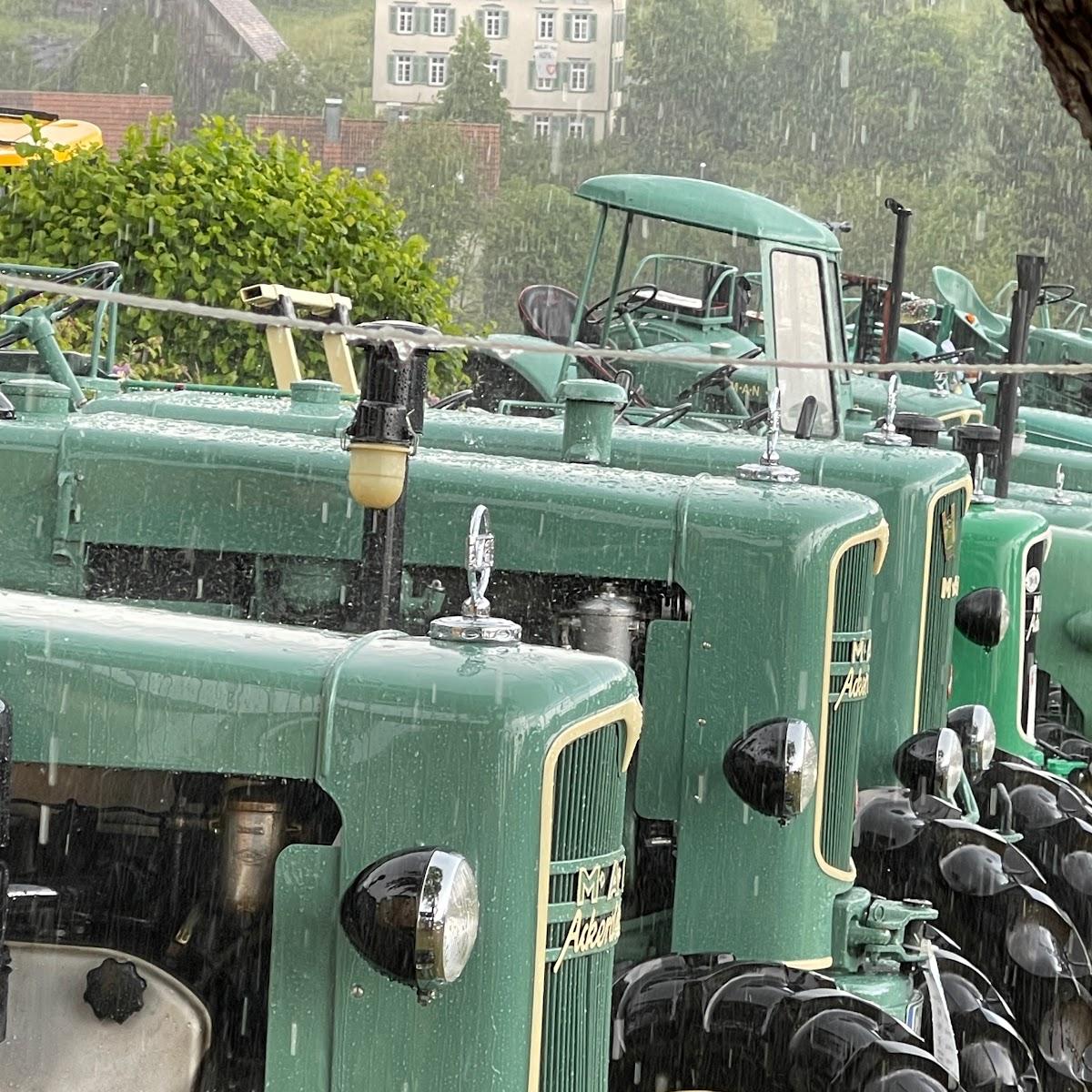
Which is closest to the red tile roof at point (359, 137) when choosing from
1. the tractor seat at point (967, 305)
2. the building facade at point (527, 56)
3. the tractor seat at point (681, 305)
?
the building facade at point (527, 56)

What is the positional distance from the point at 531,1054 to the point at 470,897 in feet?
1.02

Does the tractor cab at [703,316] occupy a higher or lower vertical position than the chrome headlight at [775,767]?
higher

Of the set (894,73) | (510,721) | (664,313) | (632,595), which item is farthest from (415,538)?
(894,73)

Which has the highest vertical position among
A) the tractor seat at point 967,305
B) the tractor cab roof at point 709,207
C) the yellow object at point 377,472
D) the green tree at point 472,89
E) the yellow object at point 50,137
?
the green tree at point 472,89

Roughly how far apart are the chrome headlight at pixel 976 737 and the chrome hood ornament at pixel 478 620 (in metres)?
2.83

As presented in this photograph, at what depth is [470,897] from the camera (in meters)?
2.62

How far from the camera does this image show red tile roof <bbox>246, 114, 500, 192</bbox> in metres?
59.7

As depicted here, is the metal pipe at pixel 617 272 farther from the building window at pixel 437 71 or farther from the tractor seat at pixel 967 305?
the building window at pixel 437 71

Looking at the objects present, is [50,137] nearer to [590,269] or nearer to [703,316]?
[703,316]

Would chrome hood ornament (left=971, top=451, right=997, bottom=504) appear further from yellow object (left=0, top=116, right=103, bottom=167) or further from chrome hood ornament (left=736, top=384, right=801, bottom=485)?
yellow object (left=0, top=116, right=103, bottom=167)

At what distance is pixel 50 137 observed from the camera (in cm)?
1459

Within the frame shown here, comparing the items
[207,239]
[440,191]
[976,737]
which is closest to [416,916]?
[976,737]

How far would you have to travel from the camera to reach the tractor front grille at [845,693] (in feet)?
14.8

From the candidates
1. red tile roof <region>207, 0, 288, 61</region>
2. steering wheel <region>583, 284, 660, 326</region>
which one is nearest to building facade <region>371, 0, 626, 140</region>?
red tile roof <region>207, 0, 288, 61</region>
